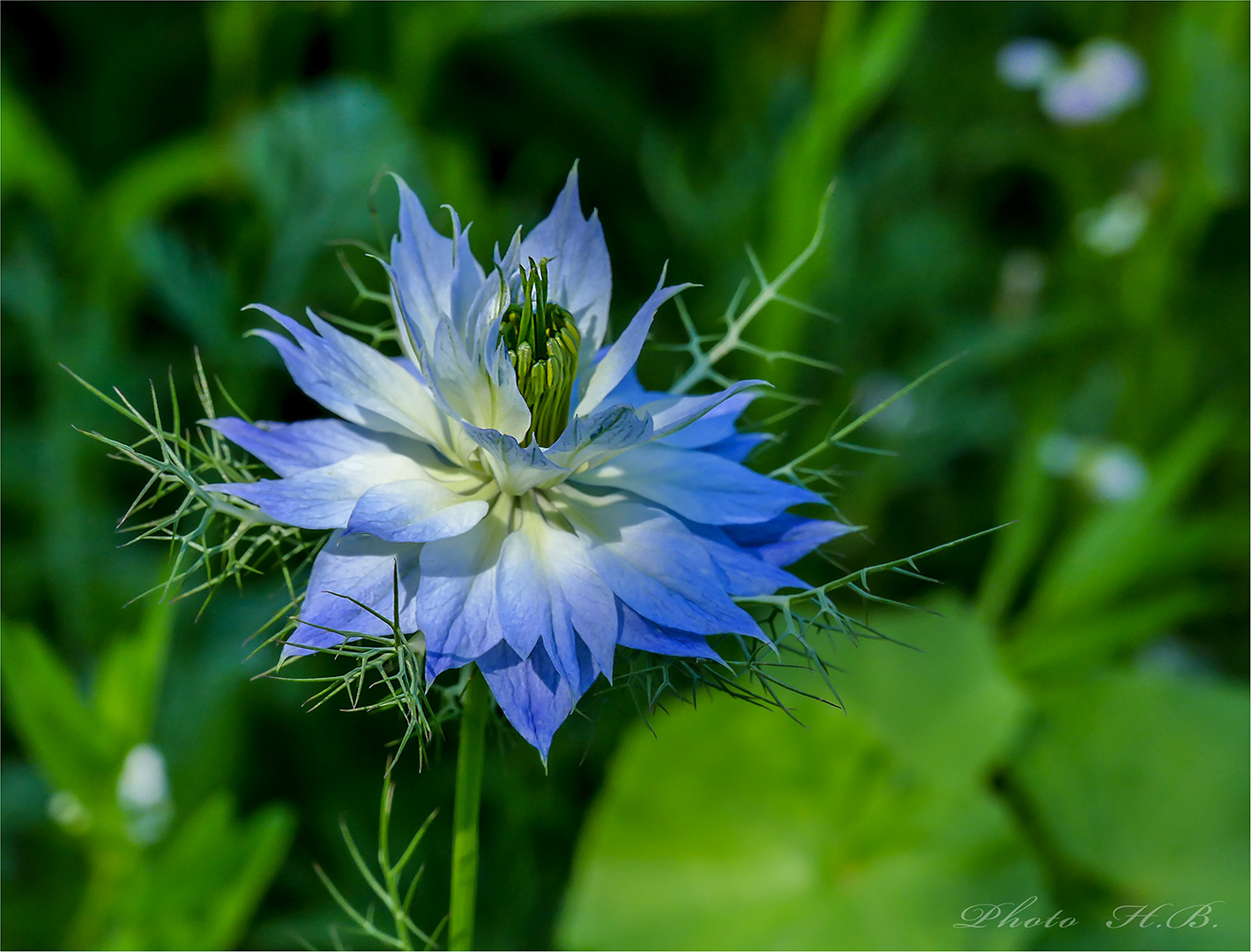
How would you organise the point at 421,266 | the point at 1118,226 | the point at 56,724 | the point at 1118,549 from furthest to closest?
the point at 1118,226, the point at 1118,549, the point at 56,724, the point at 421,266

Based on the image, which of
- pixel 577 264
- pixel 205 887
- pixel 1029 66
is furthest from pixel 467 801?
pixel 1029 66

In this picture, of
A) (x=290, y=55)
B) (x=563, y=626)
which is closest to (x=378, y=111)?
(x=290, y=55)

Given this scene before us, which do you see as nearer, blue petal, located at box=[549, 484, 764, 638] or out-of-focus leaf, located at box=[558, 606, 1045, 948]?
blue petal, located at box=[549, 484, 764, 638]

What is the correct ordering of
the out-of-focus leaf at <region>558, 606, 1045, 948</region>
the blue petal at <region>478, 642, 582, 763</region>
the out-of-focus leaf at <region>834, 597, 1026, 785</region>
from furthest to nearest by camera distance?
1. the out-of-focus leaf at <region>834, 597, 1026, 785</region>
2. the out-of-focus leaf at <region>558, 606, 1045, 948</region>
3. the blue petal at <region>478, 642, 582, 763</region>

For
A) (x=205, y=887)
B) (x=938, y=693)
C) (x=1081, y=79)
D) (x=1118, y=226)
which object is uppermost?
(x=1081, y=79)

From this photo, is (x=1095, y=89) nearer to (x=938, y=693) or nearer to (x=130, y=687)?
(x=938, y=693)

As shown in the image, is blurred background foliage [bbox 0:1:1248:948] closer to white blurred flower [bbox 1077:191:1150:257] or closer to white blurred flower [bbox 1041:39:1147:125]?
white blurred flower [bbox 1077:191:1150:257]

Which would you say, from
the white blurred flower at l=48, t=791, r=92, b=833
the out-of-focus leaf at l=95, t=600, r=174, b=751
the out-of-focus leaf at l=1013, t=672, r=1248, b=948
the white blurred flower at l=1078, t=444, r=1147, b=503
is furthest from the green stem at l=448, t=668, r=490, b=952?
the white blurred flower at l=1078, t=444, r=1147, b=503

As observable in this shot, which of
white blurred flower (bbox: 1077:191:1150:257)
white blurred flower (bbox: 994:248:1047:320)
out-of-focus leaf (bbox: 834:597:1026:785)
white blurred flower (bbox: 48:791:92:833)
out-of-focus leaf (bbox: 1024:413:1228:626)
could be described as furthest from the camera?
white blurred flower (bbox: 994:248:1047:320)
